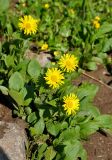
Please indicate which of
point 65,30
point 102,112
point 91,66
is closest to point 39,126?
point 102,112

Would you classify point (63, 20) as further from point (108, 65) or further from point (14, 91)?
point (14, 91)

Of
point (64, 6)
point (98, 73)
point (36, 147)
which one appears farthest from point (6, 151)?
point (64, 6)

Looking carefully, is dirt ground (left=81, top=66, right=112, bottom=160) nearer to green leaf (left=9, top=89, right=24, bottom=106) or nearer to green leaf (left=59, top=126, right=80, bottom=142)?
green leaf (left=59, top=126, right=80, bottom=142)

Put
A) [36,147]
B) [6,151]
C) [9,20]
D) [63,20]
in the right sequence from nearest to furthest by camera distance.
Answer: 1. [6,151]
2. [36,147]
3. [9,20]
4. [63,20]

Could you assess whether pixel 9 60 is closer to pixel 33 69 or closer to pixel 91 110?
pixel 33 69

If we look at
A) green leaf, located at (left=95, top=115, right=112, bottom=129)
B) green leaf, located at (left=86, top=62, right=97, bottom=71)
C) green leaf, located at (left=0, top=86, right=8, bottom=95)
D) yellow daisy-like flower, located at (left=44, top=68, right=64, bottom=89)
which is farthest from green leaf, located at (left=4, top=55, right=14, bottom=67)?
green leaf, located at (left=86, top=62, right=97, bottom=71)

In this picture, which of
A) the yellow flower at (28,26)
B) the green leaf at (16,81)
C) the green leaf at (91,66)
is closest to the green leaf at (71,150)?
the green leaf at (16,81)

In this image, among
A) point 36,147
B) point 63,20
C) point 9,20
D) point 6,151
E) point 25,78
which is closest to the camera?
point 6,151

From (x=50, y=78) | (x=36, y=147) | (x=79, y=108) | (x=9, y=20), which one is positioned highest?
(x=9, y=20)
